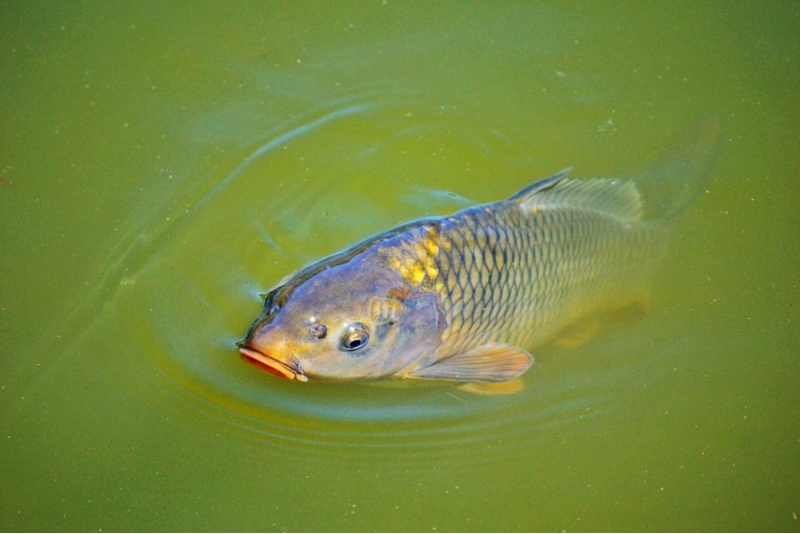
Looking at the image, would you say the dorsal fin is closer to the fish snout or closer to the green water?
the green water

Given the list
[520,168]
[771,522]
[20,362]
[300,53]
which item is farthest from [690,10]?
[20,362]

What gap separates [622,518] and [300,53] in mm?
2582

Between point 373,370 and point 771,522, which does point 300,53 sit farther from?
point 771,522

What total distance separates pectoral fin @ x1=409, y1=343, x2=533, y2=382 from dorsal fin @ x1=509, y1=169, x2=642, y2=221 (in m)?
0.57

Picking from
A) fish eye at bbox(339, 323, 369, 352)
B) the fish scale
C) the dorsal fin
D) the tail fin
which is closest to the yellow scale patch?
the fish scale

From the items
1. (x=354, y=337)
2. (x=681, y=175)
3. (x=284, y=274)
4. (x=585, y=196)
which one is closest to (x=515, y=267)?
(x=585, y=196)

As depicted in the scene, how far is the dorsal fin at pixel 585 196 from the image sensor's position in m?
2.68

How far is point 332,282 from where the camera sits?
2373 millimetres

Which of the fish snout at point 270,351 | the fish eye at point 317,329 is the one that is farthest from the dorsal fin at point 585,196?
the fish snout at point 270,351

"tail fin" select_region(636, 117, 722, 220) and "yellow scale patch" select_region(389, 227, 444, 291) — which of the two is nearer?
"yellow scale patch" select_region(389, 227, 444, 291)

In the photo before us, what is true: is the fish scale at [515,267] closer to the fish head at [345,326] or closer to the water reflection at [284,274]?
the fish head at [345,326]

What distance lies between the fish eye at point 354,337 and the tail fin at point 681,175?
1511 millimetres

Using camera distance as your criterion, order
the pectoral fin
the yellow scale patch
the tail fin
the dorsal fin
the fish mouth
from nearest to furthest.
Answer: the fish mouth < the yellow scale patch < the pectoral fin < the dorsal fin < the tail fin

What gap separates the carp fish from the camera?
234cm
